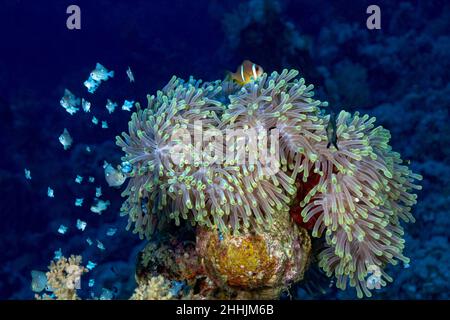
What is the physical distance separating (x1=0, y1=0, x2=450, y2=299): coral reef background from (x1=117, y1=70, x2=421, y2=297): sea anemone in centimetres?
285

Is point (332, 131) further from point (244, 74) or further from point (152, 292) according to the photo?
point (152, 292)

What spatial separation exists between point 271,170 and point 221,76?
9.40 meters

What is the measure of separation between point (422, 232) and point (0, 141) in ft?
32.9

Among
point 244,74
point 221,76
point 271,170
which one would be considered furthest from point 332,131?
point 221,76

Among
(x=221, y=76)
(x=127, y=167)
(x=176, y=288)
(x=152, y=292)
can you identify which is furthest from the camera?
(x=221, y=76)

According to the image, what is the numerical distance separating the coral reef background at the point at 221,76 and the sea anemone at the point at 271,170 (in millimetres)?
2848

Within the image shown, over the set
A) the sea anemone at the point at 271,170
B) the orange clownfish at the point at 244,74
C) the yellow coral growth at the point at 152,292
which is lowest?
the yellow coral growth at the point at 152,292

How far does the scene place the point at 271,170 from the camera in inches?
133

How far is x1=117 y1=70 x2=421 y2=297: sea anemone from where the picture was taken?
3375 millimetres

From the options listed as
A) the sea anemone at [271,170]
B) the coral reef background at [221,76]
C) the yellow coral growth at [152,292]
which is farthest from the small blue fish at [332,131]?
the coral reef background at [221,76]

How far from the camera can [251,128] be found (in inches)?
134

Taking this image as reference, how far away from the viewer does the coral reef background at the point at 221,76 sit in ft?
24.1

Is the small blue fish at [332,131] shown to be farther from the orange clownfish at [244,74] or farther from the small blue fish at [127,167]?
the small blue fish at [127,167]
